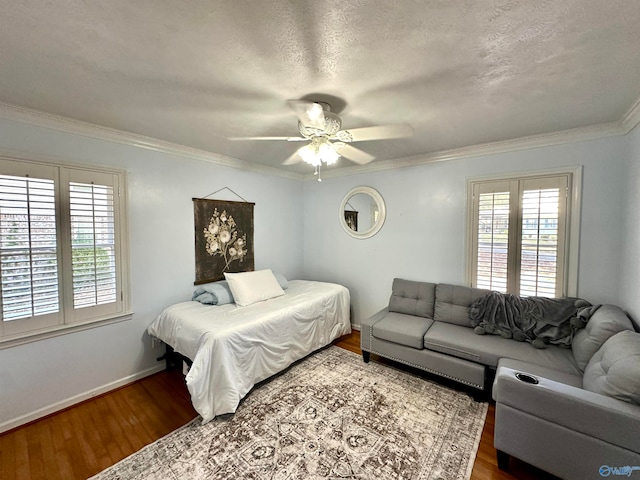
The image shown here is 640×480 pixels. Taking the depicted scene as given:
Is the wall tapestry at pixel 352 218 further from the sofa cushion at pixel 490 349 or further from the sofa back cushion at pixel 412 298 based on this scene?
the sofa cushion at pixel 490 349

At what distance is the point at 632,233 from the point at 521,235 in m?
0.73

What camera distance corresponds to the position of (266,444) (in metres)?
1.86

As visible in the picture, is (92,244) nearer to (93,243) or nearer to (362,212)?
(93,243)

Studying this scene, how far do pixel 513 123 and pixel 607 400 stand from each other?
2.05m

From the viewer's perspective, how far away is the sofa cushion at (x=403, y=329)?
2633 mm

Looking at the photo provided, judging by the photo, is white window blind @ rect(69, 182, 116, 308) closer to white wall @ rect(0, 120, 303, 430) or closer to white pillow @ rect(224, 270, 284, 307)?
white wall @ rect(0, 120, 303, 430)

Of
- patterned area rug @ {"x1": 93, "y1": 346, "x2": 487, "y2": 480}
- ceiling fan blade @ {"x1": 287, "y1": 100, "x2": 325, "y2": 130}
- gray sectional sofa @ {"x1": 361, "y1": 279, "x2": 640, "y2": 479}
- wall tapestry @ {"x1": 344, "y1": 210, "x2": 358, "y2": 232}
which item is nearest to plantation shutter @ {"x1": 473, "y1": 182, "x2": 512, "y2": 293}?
gray sectional sofa @ {"x1": 361, "y1": 279, "x2": 640, "y2": 479}

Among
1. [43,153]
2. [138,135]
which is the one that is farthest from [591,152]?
[43,153]

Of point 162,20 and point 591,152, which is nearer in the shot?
point 162,20

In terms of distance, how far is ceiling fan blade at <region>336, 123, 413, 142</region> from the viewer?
6.49ft

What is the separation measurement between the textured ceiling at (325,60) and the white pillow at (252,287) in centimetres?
168

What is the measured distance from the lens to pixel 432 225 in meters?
3.27

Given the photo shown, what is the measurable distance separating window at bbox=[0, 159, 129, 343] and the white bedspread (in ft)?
2.01

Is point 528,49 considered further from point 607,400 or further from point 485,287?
point 485,287
